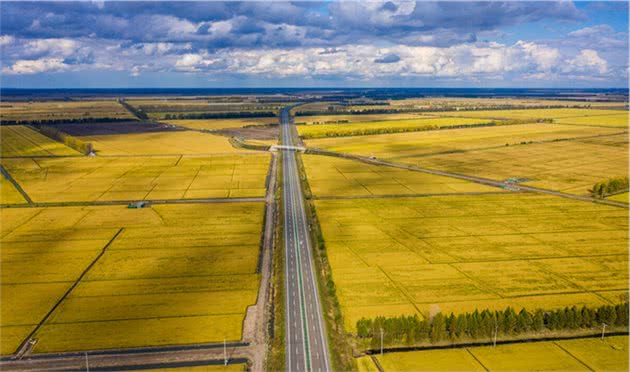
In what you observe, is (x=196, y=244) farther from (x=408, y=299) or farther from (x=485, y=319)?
(x=485, y=319)

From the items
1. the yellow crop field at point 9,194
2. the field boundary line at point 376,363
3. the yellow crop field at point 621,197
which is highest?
the yellow crop field at point 9,194

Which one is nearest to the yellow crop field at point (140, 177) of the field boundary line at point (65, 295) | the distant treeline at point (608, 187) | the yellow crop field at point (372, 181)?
the yellow crop field at point (372, 181)

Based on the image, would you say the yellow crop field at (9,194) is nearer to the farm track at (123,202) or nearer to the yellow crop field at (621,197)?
the farm track at (123,202)

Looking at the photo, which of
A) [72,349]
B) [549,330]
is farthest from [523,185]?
[72,349]

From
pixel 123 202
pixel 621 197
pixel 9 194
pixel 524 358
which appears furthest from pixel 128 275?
pixel 621 197

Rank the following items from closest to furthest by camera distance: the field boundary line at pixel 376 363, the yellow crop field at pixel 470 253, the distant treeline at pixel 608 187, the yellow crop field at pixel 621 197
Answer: the field boundary line at pixel 376 363 < the yellow crop field at pixel 470 253 < the yellow crop field at pixel 621 197 < the distant treeline at pixel 608 187

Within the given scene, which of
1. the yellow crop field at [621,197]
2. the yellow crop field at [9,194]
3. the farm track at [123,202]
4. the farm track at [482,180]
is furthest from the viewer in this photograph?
the yellow crop field at [9,194]

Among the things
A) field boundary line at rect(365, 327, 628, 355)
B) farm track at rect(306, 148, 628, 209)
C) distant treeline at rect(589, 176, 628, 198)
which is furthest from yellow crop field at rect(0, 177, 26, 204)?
distant treeline at rect(589, 176, 628, 198)

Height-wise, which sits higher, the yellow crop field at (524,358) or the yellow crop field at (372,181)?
the yellow crop field at (372,181)
